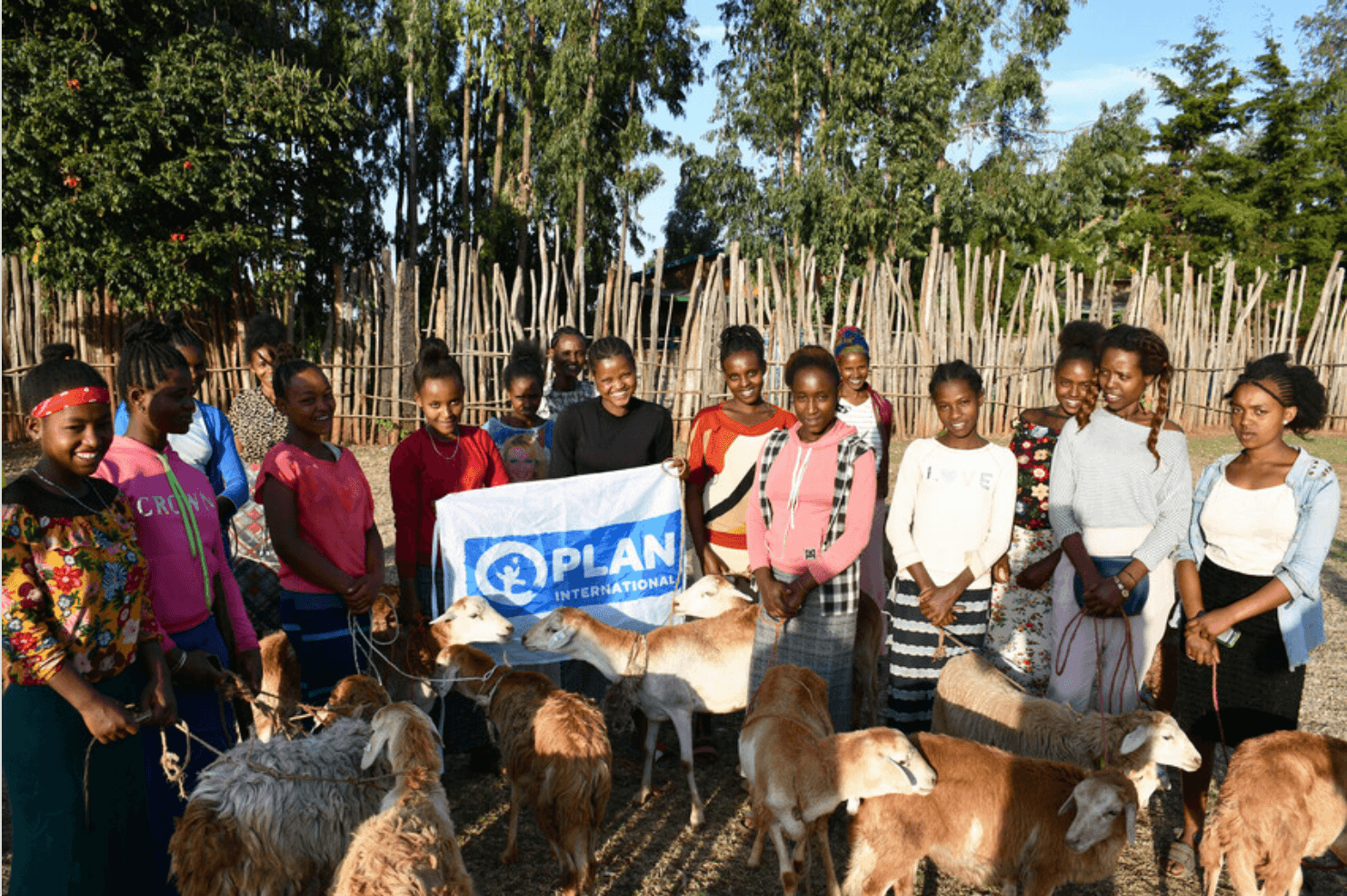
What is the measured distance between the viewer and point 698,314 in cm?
1476

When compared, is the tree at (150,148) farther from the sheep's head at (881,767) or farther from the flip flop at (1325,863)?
the flip flop at (1325,863)

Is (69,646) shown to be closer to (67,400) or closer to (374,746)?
(67,400)

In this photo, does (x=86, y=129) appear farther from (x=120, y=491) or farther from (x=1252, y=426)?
(x=1252, y=426)

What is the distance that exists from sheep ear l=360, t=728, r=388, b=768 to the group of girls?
661 mm

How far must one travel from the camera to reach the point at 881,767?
125 inches

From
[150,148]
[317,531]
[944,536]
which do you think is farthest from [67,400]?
[150,148]

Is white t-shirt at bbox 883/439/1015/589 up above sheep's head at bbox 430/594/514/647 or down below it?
above

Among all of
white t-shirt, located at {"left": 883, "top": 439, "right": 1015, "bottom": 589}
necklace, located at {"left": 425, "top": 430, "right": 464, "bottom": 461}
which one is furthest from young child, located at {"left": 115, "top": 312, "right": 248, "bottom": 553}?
white t-shirt, located at {"left": 883, "top": 439, "right": 1015, "bottom": 589}

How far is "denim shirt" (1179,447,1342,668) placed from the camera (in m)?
3.58

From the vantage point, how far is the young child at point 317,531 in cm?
390

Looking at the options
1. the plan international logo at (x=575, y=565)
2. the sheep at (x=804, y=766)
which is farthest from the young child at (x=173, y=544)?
the sheep at (x=804, y=766)

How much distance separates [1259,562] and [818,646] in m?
1.93

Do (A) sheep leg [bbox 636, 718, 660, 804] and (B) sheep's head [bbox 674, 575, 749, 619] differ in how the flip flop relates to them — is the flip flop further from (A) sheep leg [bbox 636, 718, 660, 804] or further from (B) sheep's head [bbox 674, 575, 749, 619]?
(A) sheep leg [bbox 636, 718, 660, 804]

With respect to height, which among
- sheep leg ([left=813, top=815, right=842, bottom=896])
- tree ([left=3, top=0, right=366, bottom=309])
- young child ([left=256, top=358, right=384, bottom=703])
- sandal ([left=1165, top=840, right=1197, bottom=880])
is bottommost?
sandal ([left=1165, top=840, right=1197, bottom=880])
